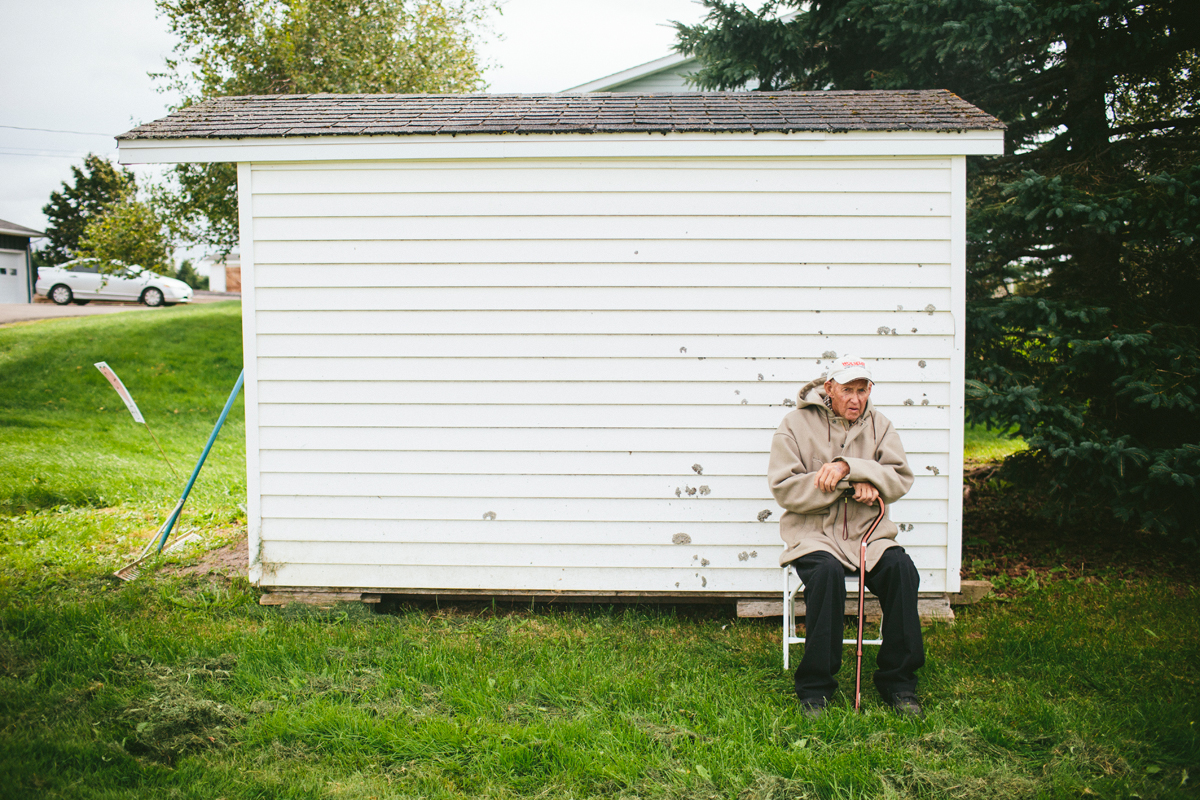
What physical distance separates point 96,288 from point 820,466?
21260 millimetres

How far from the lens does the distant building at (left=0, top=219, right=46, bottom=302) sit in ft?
85.9

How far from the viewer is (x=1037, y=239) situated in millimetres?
5531

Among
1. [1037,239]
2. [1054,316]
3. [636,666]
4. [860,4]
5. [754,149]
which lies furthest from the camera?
[860,4]

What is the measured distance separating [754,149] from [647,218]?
0.70m

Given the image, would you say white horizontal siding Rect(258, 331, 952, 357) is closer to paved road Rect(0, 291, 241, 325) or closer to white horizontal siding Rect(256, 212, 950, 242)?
white horizontal siding Rect(256, 212, 950, 242)

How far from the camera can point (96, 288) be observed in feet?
61.1

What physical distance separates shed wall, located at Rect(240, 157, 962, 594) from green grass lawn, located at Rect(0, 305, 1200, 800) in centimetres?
48

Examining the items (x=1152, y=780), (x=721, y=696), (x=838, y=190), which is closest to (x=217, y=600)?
(x=721, y=696)

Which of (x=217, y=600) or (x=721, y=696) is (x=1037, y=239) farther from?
(x=217, y=600)

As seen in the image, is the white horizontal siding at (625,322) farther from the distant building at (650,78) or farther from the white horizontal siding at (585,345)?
the distant building at (650,78)

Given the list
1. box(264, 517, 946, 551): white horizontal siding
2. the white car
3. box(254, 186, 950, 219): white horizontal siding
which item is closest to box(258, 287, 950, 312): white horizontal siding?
box(254, 186, 950, 219): white horizontal siding

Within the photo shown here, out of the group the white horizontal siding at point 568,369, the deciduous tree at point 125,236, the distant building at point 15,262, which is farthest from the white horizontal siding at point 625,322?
the distant building at point 15,262

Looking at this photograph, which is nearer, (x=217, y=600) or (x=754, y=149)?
(x=754, y=149)

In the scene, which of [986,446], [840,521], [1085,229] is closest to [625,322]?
[840,521]
